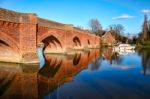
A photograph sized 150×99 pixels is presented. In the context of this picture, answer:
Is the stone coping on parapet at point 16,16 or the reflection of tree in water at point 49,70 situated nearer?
the reflection of tree in water at point 49,70

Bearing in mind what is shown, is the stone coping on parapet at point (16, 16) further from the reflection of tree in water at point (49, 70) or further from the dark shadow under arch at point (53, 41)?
the dark shadow under arch at point (53, 41)

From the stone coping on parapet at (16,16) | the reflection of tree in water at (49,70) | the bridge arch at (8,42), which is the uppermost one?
the stone coping on parapet at (16,16)

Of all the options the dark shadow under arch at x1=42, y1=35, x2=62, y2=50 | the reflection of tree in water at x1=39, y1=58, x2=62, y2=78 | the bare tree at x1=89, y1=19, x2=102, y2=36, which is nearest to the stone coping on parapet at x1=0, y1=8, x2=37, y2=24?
the reflection of tree in water at x1=39, y1=58, x2=62, y2=78

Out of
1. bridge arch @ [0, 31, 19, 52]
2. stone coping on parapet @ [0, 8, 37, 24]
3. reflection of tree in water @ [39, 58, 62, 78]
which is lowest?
reflection of tree in water @ [39, 58, 62, 78]

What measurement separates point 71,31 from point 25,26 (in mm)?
17035

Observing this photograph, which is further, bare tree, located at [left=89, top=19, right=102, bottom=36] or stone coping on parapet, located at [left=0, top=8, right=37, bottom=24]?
bare tree, located at [left=89, top=19, right=102, bottom=36]

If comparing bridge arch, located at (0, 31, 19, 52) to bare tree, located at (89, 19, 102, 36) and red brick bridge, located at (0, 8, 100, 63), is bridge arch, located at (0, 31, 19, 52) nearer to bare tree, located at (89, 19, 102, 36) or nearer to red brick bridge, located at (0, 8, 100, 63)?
red brick bridge, located at (0, 8, 100, 63)

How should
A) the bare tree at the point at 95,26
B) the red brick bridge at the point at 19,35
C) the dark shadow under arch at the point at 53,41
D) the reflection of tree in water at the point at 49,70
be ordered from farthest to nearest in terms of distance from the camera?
the bare tree at the point at 95,26 < the dark shadow under arch at the point at 53,41 < the red brick bridge at the point at 19,35 < the reflection of tree in water at the point at 49,70

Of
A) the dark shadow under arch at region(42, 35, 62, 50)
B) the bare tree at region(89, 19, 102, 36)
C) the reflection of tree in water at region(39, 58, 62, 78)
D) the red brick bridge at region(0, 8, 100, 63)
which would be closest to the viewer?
the reflection of tree in water at region(39, 58, 62, 78)

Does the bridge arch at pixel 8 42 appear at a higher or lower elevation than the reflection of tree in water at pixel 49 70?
higher

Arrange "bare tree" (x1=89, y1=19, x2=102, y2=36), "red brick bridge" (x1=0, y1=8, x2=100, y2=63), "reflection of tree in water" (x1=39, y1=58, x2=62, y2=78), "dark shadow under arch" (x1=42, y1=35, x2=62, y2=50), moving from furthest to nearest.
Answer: "bare tree" (x1=89, y1=19, x2=102, y2=36) → "dark shadow under arch" (x1=42, y1=35, x2=62, y2=50) → "red brick bridge" (x1=0, y1=8, x2=100, y2=63) → "reflection of tree in water" (x1=39, y1=58, x2=62, y2=78)

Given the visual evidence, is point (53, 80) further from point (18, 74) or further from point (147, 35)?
point (147, 35)

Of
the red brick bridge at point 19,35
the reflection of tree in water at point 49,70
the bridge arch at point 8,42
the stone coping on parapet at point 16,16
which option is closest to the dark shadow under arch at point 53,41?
the red brick bridge at point 19,35

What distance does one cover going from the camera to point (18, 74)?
17.0 meters
